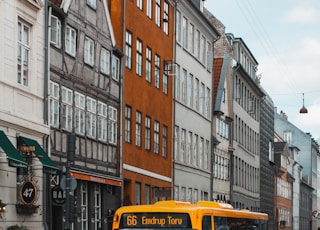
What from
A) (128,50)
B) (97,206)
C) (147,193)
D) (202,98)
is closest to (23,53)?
(97,206)

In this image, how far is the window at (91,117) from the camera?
31531mm

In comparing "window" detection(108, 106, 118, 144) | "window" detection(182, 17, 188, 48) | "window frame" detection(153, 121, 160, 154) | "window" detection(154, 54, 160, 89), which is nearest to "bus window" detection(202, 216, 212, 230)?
"window" detection(108, 106, 118, 144)

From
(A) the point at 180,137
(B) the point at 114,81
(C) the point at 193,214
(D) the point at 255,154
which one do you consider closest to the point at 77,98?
(B) the point at 114,81

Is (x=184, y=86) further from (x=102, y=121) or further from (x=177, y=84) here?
(x=102, y=121)

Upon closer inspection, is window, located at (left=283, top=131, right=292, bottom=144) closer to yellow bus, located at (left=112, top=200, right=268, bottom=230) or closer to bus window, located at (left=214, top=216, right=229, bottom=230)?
bus window, located at (left=214, top=216, right=229, bottom=230)

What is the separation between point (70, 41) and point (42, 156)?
6116 millimetres

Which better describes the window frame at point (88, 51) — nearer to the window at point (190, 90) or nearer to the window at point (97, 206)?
the window at point (97, 206)

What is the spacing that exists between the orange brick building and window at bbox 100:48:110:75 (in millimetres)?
1757

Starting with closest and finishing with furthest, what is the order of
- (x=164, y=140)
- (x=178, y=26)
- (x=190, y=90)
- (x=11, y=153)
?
(x=11, y=153) < (x=164, y=140) < (x=178, y=26) < (x=190, y=90)

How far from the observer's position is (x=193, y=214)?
754 inches

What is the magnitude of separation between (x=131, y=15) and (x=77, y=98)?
322 inches

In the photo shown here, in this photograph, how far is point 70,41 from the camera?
29.7 metres

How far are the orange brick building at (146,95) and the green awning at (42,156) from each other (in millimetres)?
9910

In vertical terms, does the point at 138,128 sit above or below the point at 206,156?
above
